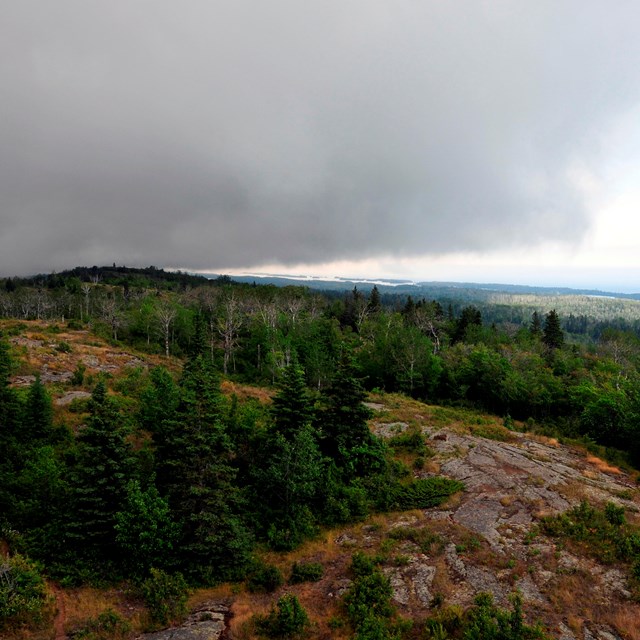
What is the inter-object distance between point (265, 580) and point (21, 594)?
9.50 m

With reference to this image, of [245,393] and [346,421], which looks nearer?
[346,421]

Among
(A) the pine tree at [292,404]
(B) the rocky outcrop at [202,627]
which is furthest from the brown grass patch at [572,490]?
(B) the rocky outcrop at [202,627]

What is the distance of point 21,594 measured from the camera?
14438mm

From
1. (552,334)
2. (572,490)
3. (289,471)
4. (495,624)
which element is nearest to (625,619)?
(495,624)

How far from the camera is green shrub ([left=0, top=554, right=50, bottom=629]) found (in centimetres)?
1382

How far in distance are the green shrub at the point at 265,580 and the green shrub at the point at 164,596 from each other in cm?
289

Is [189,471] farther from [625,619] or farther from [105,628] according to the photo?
[625,619]

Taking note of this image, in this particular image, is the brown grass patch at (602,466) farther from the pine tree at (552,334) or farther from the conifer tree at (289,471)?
→ the pine tree at (552,334)

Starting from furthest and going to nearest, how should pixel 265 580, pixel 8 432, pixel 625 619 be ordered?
1. pixel 8 432
2. pixel 265 580
3. pixel 625 619

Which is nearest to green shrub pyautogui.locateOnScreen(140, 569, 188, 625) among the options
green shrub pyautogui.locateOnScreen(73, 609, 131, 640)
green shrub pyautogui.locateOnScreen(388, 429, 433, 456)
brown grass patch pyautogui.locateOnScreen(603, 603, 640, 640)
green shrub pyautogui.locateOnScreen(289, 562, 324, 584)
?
green shrub pyautogui.locateOnScreen(73, 609, 131, 640)

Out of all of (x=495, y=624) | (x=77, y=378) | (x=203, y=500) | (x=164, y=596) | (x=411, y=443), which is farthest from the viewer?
(x=77, y=378)

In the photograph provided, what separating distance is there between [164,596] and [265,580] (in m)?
4.31

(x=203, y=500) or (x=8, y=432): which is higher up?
(x=8, y=432)

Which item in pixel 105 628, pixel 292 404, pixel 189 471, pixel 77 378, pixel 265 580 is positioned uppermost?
pixel 292 404
